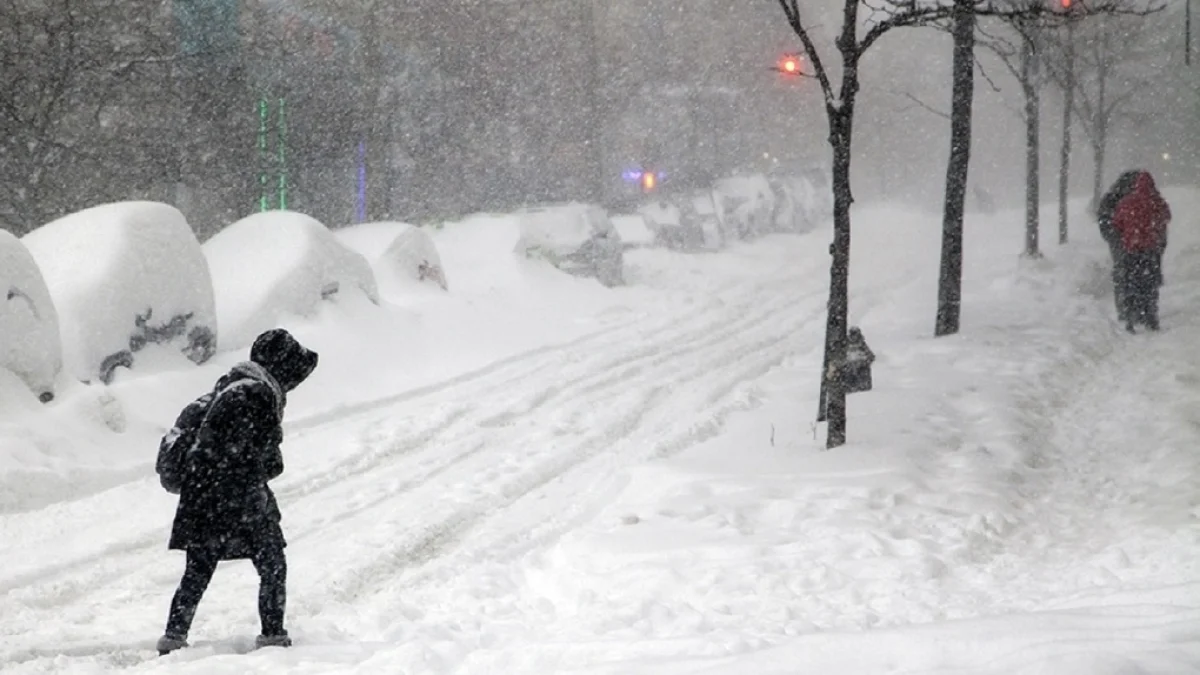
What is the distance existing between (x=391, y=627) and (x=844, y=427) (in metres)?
4.39

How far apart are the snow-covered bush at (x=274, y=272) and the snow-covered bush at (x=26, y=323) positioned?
2.76 metres

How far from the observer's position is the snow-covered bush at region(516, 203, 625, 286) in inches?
755

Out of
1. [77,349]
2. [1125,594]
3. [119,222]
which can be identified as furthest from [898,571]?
[119,222]

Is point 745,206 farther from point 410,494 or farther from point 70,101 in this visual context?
point 410,494

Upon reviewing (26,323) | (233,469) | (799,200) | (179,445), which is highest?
(799,200)

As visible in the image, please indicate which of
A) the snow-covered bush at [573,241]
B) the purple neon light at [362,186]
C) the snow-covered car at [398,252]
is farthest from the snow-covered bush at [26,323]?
the purple neon light at [362,186]

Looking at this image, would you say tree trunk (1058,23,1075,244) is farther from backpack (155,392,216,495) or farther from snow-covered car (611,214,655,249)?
backpack (155,392,216,495)

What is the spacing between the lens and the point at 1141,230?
13.8m

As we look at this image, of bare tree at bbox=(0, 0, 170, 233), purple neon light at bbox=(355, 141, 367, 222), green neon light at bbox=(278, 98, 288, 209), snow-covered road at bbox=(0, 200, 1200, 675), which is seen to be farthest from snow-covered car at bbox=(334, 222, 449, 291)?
purple neon light at bbox=(355, 141, 367, 222)

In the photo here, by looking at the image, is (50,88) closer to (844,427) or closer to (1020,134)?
(844,427)

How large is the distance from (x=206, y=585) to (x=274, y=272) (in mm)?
8232

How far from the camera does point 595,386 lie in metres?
11.9

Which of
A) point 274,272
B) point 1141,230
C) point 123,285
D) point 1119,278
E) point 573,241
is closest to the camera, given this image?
point 123,285

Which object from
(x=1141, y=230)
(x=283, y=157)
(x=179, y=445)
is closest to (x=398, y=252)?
(x=283, y=157)
